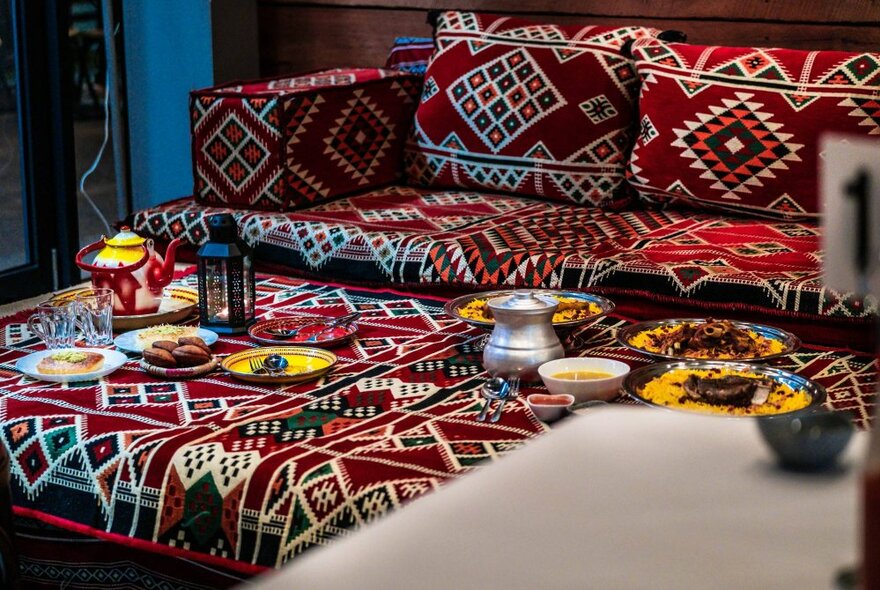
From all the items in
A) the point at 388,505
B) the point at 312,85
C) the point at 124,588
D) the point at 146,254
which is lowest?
the point at 124,588

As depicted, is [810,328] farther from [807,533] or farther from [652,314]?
[807,533]

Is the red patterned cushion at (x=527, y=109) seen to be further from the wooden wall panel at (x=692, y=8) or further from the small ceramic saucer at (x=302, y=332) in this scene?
the small ceramic saucer at (x=302, y=332)

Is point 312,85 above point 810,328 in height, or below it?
above

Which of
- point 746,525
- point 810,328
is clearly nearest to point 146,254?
point 810,328

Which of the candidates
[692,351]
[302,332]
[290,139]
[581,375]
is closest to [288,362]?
[302,332]

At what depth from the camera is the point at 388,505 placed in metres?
1.46

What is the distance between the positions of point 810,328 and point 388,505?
43.3 inches

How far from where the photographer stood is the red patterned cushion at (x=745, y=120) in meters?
2.77

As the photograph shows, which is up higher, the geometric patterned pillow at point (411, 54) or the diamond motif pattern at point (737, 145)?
the geometric patterned pillow at point (411, 54)

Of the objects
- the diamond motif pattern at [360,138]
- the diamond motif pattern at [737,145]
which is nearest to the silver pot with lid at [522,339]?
the diamond motif pattern at [737,145]

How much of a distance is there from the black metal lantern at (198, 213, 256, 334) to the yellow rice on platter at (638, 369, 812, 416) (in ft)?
2.65

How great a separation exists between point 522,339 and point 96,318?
2.55ft

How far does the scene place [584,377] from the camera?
70.2 inches

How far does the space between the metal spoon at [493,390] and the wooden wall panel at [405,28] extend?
185 centimetres
